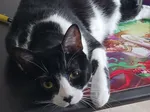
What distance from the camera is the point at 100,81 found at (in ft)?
3.10

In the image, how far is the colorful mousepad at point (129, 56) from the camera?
97 centimetres

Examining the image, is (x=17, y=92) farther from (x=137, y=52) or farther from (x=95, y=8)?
(x=95, y=8)

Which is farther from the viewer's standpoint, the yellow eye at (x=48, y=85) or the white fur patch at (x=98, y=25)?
the white fur patch at (x=98, y=25)

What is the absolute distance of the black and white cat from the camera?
0.84 m

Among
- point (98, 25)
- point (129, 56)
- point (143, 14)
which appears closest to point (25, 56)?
Result: point (129, 56)

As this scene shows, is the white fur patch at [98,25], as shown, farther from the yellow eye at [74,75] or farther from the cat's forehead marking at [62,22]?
the yellow eye at [74,75]

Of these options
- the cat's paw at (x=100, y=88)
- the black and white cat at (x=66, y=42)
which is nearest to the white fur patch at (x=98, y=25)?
the black and white cat at (x=66, y=42)

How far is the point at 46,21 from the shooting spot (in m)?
1.06

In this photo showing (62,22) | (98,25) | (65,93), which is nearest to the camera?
(65,93)

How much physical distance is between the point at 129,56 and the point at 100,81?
216 millimetres

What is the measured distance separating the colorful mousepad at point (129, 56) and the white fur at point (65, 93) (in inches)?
5.7

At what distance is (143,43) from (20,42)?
1.63ft

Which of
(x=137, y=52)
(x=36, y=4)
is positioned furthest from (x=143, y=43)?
(x=36, y=4)

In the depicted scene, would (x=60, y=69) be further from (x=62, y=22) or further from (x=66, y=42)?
(x=62, y=22)
